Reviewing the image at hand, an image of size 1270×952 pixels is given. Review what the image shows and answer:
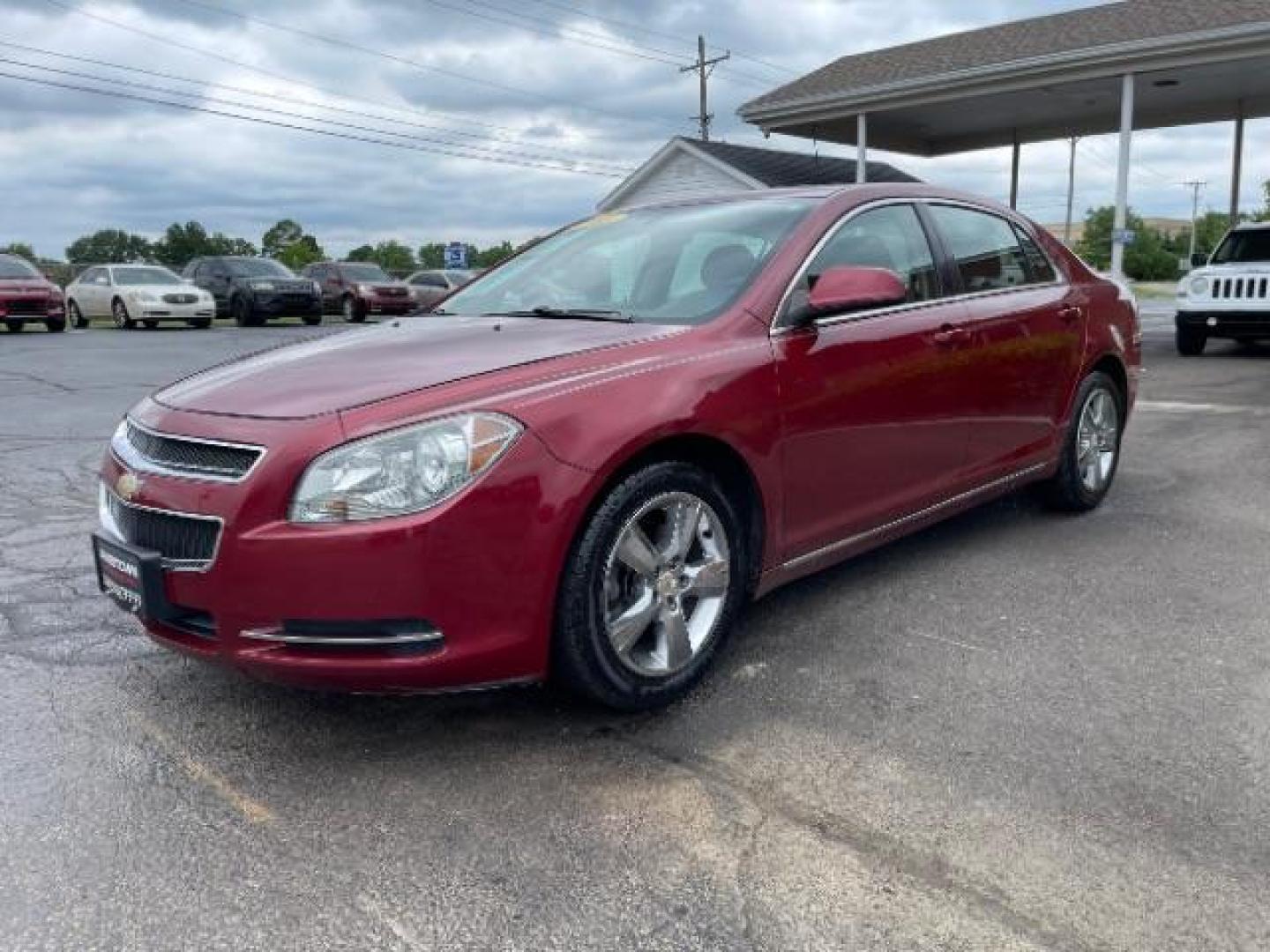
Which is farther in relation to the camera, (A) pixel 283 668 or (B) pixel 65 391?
(B) pixel 65 391

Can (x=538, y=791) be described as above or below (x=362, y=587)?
below

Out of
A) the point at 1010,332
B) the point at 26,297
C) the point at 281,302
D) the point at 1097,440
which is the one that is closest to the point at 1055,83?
the point at 1097,440

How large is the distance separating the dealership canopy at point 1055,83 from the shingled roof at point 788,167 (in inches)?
57.2

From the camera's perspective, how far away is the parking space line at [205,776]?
260 cm

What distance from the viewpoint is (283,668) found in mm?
2650

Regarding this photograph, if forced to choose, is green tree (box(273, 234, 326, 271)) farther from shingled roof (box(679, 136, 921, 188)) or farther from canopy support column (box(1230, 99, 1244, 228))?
canopy support column (box(1230, 99, 1244, 228))

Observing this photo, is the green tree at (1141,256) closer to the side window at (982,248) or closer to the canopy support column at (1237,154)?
the canopy support column at (1237,154)

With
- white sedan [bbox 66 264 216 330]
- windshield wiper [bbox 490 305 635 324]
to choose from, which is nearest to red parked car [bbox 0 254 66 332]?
white sedan [bbox 66 264 216 330]

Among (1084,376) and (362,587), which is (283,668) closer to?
(362,587)

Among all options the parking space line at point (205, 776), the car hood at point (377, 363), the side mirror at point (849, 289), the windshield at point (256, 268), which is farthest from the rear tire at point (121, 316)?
the side mirror at point (849, 289)

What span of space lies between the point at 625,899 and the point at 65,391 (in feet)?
34.3

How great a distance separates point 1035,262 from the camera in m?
5.04

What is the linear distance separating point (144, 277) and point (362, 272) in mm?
5630

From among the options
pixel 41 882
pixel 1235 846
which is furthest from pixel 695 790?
pixel 41 882
